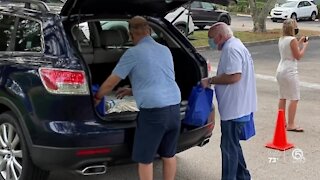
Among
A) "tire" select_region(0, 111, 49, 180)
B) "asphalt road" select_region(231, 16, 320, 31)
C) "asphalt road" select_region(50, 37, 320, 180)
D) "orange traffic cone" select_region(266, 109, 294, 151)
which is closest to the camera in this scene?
"tire" select_region(0, 111, 49, 180)

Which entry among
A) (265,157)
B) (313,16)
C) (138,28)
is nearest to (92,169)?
(138,28)

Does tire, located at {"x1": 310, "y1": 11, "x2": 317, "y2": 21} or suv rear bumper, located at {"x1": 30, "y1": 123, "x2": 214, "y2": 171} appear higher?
suv rear bumper, located at {"x1": 30, "y1": 123, "x2": 214, "y2": 171}

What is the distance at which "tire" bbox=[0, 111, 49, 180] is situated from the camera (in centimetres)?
411

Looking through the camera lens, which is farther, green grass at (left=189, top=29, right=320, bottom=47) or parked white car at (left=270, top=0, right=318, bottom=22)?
parked white car at (left=270, top=0, right=318, bottom=22)

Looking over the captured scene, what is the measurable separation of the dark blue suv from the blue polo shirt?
0.32 meters

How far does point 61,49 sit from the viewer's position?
398 centimetres

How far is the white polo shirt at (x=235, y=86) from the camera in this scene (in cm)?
418

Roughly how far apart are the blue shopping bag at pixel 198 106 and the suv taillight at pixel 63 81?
999 millimetres

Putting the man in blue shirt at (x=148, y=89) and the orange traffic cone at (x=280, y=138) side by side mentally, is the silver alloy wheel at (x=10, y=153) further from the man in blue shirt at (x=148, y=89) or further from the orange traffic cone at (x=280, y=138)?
the orange traffic cone at (x=280, y=138)

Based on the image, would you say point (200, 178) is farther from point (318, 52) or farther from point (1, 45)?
point (318, 52)

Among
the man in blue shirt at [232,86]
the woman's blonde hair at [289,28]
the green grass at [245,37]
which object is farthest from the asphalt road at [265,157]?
the green grass at [245,37]

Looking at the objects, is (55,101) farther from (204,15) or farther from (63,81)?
(204,15)

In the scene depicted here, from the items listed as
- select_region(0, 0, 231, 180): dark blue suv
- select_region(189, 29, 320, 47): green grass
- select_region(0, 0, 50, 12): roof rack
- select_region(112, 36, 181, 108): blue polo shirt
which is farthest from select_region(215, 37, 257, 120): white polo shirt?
select_region(189, 29, 320, 47): green grass

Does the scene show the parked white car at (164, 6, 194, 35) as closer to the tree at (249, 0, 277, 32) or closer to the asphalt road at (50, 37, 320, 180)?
the asphalt road at (50, 37, 320, 180)
